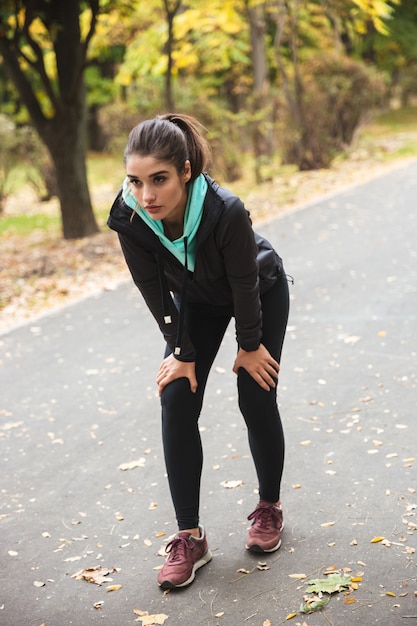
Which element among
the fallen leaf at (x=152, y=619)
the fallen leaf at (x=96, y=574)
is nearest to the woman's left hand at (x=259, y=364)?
the fallen leaf at (x=152, y=619)

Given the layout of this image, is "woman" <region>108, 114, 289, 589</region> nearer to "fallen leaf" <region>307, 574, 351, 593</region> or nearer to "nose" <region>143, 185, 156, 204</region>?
"nose" <region>143, 185, 156, 204</region>

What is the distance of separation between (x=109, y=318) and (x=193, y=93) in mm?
11064

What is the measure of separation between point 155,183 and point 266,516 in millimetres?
1520

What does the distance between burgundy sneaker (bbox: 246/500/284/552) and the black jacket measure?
0.77 meters

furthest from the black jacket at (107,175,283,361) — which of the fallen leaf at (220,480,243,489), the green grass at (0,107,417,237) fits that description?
the green grass at (0,107,417,237)

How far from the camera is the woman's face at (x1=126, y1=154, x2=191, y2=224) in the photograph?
2.98 m

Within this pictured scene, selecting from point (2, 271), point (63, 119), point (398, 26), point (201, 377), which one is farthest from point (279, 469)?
point (398, 26)

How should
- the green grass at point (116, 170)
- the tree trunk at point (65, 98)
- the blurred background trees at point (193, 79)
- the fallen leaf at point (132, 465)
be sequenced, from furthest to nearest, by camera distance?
1. the green grass at point (116, 170)
2. the blurred background trees at point (193, 79)
3. the tree trunk at point (65, 98)
4. the fallen leaf at point (132, 465)

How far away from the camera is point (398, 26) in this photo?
2955 cm

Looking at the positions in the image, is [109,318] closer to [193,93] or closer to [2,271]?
[2,271]

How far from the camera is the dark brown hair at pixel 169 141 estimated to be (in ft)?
9.76

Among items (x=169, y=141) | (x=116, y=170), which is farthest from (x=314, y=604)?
(x=116, y=170)

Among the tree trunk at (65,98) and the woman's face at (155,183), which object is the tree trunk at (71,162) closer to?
the tree trunk at (65,98)

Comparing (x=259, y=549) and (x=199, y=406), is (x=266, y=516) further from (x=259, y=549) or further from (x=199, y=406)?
(x=199, y=406)
